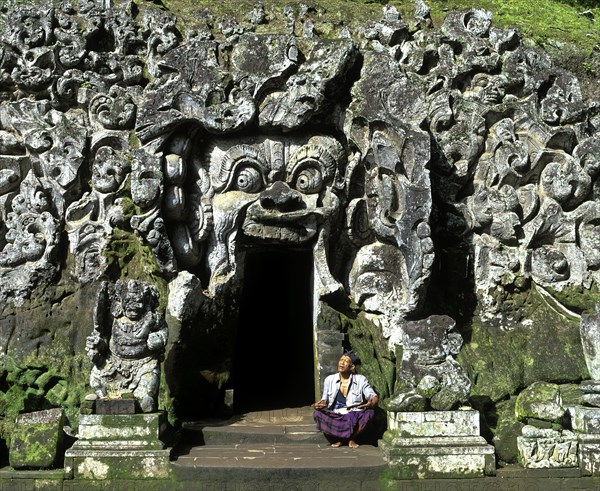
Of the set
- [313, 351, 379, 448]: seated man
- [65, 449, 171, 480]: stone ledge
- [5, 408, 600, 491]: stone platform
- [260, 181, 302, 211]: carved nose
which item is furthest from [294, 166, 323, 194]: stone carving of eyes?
[65, 449, 171, 480]: stone ledge

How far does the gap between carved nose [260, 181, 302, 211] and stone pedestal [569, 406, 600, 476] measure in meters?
3.99

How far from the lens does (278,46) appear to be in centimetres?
1059

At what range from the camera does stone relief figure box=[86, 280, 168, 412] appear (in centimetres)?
890

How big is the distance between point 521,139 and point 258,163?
141 inches

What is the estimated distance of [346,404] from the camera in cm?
908

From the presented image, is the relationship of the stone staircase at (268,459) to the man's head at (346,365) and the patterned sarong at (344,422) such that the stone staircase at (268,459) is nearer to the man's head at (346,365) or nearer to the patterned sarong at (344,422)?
the patterned sarong at (344,422)

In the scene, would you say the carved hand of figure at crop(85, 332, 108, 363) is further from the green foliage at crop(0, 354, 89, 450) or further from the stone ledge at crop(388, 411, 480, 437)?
the stone ledge at crop(388, 411, 480, 437)

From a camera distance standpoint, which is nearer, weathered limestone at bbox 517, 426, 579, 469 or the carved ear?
weathered limestone at bbox 517, 426, 579, 469

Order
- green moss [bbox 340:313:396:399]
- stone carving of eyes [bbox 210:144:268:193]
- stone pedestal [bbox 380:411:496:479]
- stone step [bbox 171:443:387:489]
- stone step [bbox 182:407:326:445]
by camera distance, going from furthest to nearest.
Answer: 1. stone carving of eyes [bbox 210:144:268:193]
2. green moss [bbox 340:313:396:399]
3. stone step [bbox 182:407:326:445]
4. stone pedestal [bbox 380:411:496:479]
5. stone step [bbox 171:443:387:489]

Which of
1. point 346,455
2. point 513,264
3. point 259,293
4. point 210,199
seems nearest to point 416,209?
point 513,264

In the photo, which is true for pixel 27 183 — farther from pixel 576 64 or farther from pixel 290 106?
pixel 576 64

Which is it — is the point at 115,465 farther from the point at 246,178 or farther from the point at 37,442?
the point at 246,178

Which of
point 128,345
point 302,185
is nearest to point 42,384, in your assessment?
point 128,345

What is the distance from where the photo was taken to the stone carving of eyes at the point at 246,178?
10539 millimetres
